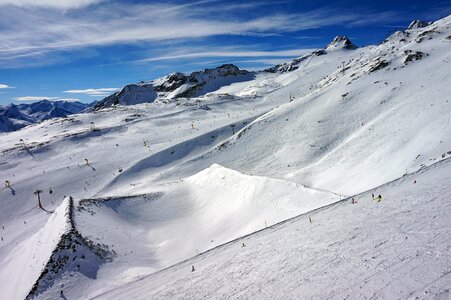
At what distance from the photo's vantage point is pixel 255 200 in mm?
21438

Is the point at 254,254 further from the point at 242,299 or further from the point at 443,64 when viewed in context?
the point at 443,64

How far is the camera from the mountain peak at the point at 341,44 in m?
149

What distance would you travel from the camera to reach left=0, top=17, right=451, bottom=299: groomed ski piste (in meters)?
8.78

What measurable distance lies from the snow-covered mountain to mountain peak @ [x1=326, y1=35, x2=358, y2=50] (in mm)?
39047

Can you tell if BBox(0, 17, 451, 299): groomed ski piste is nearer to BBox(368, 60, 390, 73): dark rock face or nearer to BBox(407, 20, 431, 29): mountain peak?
BBox(368, 60, 390, 73): dark rock face

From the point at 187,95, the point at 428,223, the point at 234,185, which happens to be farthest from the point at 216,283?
the point at 187,95

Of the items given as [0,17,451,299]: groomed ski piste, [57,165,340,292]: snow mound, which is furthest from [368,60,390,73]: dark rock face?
[57,165,340,292]: snow mound

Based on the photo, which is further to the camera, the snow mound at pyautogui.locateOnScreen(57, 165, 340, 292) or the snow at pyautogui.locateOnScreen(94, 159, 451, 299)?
the snow mound at pyautogui.locateOnScreen(57, 165, 340, 292)

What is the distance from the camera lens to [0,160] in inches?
1770

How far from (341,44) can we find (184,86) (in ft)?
244

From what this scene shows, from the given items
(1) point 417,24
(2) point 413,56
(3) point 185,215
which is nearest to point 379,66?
(2) point 413,56

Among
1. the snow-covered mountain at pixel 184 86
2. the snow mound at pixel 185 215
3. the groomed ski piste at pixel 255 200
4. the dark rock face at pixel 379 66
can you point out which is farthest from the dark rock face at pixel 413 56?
the snow-covered mountain at pixel 184 86

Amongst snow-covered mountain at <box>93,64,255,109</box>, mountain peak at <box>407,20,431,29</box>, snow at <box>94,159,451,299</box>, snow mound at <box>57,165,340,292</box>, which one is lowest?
snow mound at <box>57,165,340,292</box>

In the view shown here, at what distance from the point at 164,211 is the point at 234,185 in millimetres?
5779
